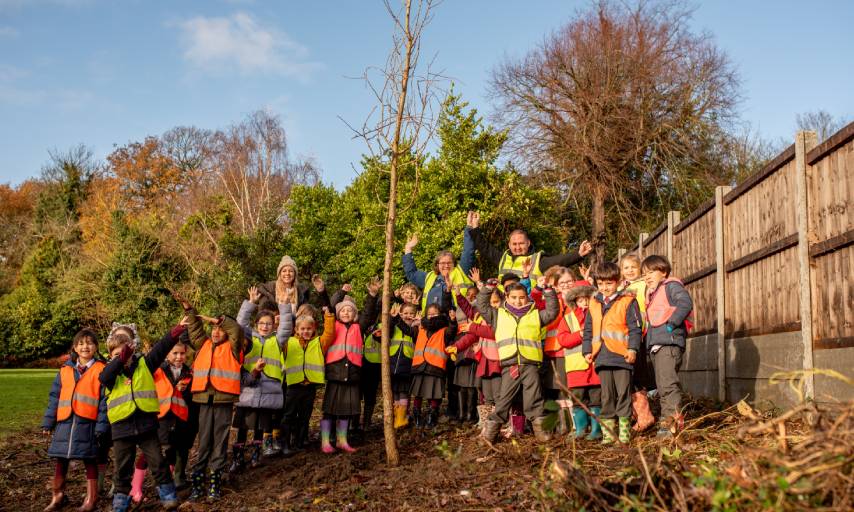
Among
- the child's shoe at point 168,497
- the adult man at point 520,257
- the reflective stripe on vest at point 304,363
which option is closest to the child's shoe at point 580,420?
the adult man at point 520,257

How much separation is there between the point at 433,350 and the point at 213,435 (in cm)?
328

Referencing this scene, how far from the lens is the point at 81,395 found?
7355 millimetres

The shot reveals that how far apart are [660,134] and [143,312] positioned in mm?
18522

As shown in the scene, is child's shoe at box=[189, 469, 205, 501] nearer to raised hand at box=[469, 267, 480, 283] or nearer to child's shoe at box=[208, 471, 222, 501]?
child's shoe at box=[208, 471, 222, 501]

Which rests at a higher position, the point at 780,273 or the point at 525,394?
the point at 780,273

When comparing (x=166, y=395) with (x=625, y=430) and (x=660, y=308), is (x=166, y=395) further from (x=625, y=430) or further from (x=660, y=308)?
(x=660, y=308)

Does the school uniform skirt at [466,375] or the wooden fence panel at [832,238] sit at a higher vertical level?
the wooden fence panel at [832,238]

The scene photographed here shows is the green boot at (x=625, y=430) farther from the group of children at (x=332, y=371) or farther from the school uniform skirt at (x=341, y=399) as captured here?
the school uniform skirt at (x=341, y=399)

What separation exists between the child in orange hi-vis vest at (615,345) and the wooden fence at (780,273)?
1.26 m

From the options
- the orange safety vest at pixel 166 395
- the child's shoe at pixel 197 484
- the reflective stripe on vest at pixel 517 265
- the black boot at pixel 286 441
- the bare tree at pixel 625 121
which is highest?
the bare tree at pixel 625 121

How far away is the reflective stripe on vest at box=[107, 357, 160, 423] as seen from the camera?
22.9 feet

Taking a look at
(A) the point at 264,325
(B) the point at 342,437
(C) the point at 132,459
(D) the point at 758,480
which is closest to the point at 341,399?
(B) the point at 342,437

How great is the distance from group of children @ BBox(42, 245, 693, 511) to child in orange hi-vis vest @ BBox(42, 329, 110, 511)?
0.01 metres

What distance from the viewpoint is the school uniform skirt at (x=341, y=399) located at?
28.8 feet
